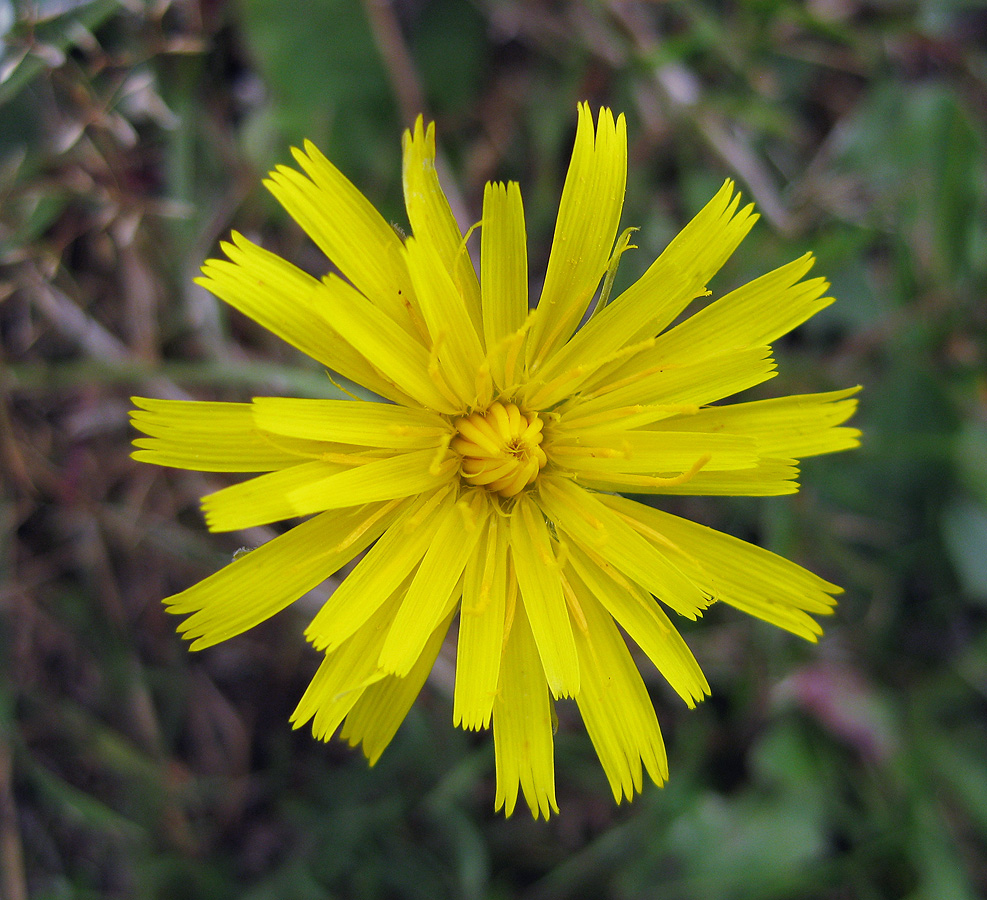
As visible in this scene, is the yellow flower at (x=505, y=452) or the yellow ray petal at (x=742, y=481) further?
the yellow ray petal at (x=742, y=481)

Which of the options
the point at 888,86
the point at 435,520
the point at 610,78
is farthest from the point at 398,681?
the point at 888,86

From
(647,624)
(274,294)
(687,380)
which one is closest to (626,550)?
(647,624)

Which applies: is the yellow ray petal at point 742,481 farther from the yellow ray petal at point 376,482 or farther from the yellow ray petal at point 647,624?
the yellow ray petal at point 376,482

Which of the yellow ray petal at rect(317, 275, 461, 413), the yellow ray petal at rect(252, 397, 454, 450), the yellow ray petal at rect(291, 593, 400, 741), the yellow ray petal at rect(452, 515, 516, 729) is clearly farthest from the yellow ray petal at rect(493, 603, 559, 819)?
the yellow ray petal at rect(317, 275, 461, 413)

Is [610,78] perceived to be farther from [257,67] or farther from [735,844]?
[735,844]

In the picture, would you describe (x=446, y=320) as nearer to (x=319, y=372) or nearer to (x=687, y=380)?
(x=687, y=380)

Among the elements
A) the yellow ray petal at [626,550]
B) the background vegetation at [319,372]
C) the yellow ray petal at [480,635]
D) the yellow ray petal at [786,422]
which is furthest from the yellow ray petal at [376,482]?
the background vegetation at [319,372]
